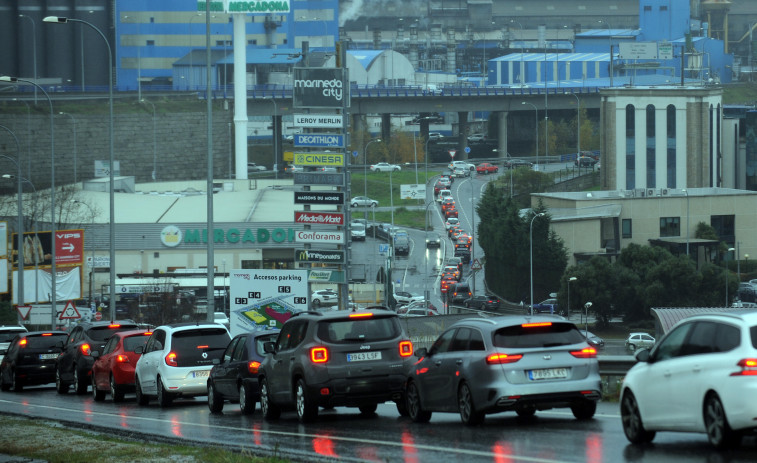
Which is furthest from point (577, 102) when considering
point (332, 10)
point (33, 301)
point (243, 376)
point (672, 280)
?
point (243, 376)

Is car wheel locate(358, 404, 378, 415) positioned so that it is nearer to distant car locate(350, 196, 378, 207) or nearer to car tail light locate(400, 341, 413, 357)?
car tail light locate(400, 341, 413, 357)

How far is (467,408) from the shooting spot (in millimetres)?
16672

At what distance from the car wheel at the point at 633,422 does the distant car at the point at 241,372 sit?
8.67 m

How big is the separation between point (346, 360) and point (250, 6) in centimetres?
9777

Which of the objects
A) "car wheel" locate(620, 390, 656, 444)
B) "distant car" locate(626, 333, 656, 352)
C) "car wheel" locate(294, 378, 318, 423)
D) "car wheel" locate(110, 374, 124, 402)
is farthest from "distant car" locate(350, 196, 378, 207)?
"car wheel" locate(620, 390, 656, 444)

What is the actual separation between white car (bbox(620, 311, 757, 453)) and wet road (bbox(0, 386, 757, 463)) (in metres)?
0.27

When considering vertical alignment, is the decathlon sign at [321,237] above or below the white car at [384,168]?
below

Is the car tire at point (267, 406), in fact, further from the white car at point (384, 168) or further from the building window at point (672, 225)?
the white car at point (384, 168)

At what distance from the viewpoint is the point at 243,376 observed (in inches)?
870

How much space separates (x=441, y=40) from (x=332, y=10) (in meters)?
35.6

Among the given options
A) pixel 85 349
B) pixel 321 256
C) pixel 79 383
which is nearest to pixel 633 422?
pixel 85 349

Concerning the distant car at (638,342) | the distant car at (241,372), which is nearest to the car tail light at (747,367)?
the distant car at (241,372)

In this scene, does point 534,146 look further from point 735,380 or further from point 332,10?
point 735,380

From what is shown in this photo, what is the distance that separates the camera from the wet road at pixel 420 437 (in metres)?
13.4
